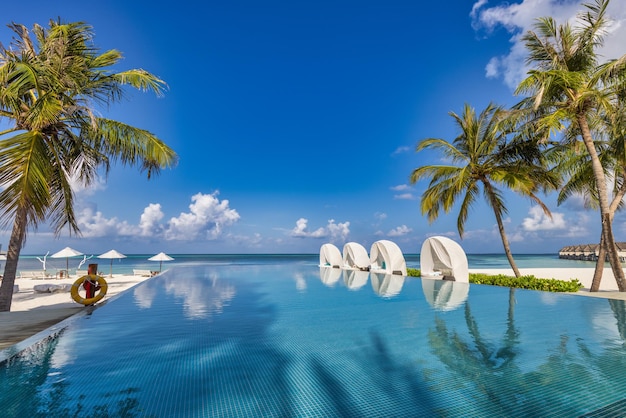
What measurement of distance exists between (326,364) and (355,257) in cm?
1513

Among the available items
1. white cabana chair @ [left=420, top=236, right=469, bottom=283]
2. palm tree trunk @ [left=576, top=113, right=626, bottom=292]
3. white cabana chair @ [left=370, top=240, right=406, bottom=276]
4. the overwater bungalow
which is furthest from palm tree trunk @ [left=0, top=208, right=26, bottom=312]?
the overwater bungalow

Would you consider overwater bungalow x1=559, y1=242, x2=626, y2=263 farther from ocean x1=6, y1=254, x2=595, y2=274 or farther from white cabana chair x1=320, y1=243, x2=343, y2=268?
white cabana chair x1=320, y1=243, x2=343, y2=268

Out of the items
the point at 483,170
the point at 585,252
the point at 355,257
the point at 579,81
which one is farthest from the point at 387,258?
the point at 585,252

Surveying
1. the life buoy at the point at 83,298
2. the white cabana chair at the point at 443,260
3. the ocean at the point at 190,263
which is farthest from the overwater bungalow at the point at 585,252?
the life buoy at the point at 83,298

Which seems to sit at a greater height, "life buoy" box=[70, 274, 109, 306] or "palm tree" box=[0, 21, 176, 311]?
"palm tree" box=[0, 21, 176, 311]

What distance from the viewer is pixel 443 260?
12.4 m

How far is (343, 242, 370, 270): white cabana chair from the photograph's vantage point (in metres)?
18.4

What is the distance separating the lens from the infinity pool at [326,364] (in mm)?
2871

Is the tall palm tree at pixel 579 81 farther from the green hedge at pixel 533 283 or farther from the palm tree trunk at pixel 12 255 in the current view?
the palm tree trunk at pixel 12 255

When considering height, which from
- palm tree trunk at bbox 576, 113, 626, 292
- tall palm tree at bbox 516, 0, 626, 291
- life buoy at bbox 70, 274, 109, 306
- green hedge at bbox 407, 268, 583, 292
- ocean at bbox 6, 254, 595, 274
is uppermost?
tall palm tree at bbox 516, 0, 626, 291

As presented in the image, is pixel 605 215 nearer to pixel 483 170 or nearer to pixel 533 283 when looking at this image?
pixel 533 283

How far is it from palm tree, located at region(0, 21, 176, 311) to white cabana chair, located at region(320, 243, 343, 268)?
14.4m

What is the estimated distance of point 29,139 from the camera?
5.43 metres

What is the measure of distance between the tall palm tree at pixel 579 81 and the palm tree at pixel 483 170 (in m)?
1.62
